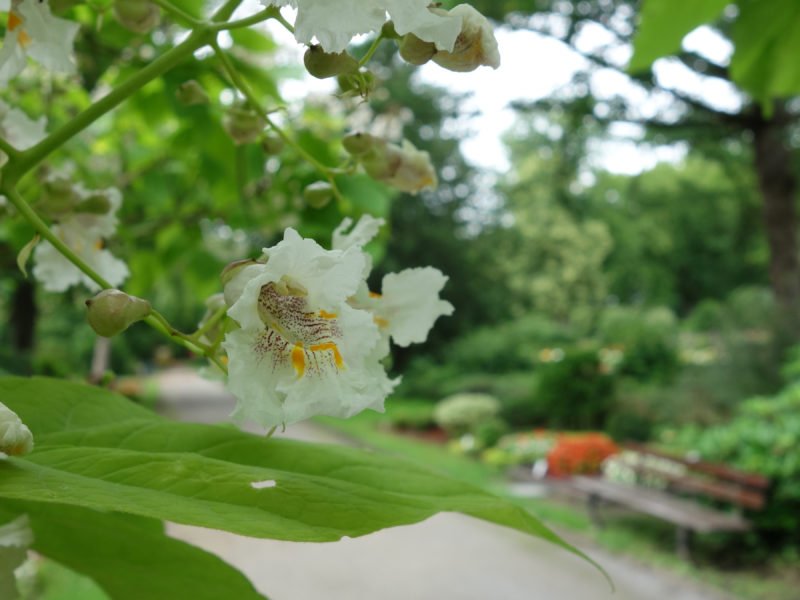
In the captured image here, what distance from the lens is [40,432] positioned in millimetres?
557

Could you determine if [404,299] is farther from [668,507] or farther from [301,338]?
[668,507]

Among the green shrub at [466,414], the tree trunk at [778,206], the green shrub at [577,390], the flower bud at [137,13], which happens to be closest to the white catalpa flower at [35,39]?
the flower bud at [137,13]

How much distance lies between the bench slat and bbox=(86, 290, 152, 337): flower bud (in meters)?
5.58

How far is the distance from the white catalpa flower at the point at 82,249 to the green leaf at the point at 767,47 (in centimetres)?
77

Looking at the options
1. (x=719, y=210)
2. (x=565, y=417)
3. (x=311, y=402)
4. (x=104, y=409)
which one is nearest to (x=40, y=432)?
(x=104, y=409)

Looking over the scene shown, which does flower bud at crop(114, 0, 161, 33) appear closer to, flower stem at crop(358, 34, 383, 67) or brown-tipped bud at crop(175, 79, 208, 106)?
brown-tipped bud at crop(175, 79, 208, 106)

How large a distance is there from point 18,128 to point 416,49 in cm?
49

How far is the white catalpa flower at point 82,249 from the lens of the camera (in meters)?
0.78

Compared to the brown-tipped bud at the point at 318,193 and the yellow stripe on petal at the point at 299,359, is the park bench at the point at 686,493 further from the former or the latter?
the yellow stripe on petal at the point at 299,359

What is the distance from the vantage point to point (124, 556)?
538mm

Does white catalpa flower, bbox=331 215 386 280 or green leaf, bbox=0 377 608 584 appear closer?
green leaf, bbox=0 377 608 584

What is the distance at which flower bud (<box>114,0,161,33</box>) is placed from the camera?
25.3 inches

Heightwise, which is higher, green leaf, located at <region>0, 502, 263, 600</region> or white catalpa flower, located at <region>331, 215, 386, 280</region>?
white catalpa flower, located at <region>331, 215, 386, 280</region>

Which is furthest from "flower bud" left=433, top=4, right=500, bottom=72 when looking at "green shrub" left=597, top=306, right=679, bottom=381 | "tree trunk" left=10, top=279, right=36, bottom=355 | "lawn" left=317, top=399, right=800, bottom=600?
"green shrub" left=597, top=306, right=679, bottom=381
